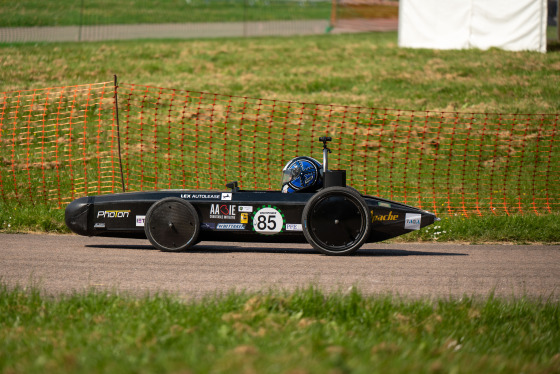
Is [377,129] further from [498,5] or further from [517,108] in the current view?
[498,5]

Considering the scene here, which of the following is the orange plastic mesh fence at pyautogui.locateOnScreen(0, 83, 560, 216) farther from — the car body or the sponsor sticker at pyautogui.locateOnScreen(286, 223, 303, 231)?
the sponsor sticker at pyautogui.locateOnScreen(286, 223, 303, 231)

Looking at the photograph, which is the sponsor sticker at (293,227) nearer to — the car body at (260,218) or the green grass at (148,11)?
the car body at (260,218)

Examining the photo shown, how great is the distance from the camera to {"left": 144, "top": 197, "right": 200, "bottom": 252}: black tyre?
8.61 meters

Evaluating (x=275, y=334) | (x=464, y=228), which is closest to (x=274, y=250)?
(x=464, y=228)

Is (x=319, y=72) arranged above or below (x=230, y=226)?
above

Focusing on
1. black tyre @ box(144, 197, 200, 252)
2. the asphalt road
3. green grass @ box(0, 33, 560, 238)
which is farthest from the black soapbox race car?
green grass @ box(0, 33, 560, 238)

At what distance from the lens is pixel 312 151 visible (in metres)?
15.3

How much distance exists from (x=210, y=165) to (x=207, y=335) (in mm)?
9710

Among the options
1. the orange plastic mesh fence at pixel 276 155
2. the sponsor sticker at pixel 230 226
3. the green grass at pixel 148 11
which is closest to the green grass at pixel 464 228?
the orange plastic mesh fence at pixel 276 155

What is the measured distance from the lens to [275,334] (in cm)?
494

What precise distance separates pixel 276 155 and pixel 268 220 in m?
6.65

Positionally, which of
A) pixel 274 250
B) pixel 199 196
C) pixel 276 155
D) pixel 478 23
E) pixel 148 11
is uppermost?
pixel 148 11

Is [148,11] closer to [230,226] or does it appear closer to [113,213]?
[113,213]

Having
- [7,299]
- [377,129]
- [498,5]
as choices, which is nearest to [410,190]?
[377,129]
